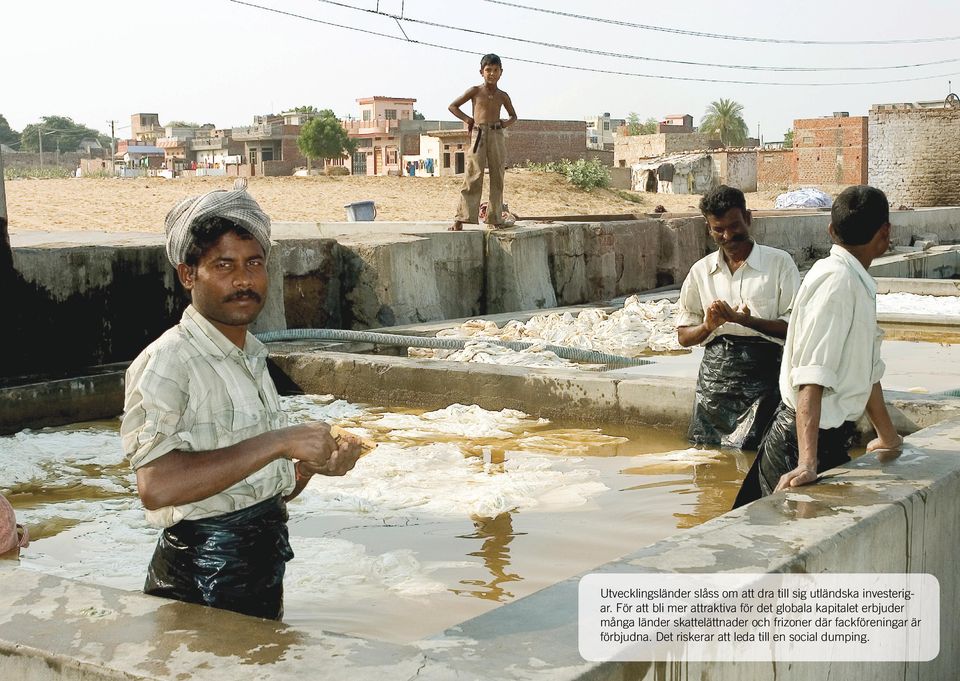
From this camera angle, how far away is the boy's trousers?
12.6 metres

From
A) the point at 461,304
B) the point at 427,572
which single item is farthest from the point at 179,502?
the point at 461,304

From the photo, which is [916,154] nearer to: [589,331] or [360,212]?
[360,212]

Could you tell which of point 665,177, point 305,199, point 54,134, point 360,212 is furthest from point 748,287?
point 54,134

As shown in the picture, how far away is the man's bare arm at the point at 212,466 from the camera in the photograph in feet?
7.88

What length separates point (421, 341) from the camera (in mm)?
9039

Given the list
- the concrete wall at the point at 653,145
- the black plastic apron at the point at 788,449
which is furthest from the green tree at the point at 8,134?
the black plastic apron at the point at 788,449

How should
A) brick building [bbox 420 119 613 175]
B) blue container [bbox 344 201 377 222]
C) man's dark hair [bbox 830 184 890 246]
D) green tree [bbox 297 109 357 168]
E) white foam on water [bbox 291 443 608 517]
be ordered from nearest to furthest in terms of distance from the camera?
man's dark hair [bbox 830 184 890 246] → white foam on water [bbox 291 443 608 517] → blue container [bbox 344 201 377 222] → brick building [bbox 420 119 613 175] → green tree [bbox 297 109 357 168]

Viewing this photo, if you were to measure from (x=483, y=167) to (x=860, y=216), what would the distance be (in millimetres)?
9448

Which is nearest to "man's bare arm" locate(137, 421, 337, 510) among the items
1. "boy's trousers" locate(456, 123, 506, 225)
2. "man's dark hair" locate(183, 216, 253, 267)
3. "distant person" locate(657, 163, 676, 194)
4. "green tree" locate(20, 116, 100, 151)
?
"man's dark hair" locate(183, 216, 253, 267)

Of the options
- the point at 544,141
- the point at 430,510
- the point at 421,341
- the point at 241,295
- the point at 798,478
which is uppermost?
the point at 544,141

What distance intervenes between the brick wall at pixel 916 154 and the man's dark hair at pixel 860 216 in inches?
1280

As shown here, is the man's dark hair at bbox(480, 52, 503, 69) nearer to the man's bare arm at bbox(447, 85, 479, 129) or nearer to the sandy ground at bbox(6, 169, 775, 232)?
the man's bare arm at bbox(447, 85, 479, 129)

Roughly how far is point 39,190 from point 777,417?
34.3 metres

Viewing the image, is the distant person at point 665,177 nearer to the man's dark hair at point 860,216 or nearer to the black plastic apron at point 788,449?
the black plastic apron at point 788,449
